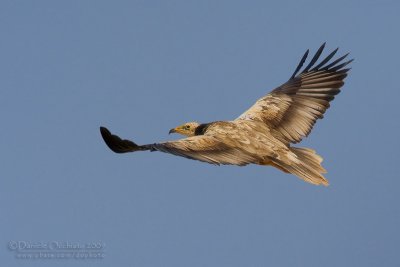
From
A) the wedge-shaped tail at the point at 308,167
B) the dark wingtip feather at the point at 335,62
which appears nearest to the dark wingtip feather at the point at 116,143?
the wedge-shaped tail at the point at 308,167

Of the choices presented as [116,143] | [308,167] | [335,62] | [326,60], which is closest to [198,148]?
[116,143]

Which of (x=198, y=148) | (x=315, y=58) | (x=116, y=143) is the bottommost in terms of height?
(x=116, y=143)

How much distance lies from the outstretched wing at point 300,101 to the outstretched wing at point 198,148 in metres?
2.14

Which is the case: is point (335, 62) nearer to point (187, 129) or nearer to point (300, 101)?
point (300, 101)

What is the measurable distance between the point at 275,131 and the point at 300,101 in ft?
4.35

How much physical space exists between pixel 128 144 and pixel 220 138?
175 cm

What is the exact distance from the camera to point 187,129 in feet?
49.8

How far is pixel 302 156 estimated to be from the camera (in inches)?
529

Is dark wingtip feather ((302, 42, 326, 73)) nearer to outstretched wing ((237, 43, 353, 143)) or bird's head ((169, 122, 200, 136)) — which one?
outstretched wing ((237, 43, 353, 143))

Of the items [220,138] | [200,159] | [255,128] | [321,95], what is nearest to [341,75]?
[321,95]

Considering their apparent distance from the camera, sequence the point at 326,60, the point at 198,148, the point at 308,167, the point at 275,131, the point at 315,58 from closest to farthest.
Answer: the point at 198,148
the point at 308,167
the point at 275,131
the point at 326,60
the point at 315,58

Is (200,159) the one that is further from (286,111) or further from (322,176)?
(286,111)

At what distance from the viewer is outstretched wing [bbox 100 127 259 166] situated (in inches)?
451

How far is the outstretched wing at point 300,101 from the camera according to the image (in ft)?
47.4
